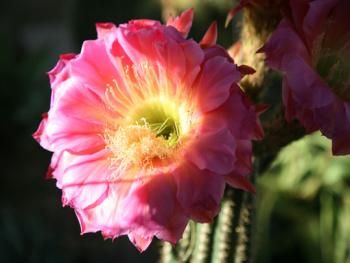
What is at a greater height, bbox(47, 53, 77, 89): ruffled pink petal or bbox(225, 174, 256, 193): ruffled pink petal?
bbox(47, 53, 77, 89): ruffled pink petal

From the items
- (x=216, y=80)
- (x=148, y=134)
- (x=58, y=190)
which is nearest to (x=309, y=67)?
(x=216, y=80)

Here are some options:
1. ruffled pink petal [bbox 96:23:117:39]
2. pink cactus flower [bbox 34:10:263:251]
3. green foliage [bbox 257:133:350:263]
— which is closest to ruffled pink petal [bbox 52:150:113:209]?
pink cactus flower [bbox 34:10:263:251]

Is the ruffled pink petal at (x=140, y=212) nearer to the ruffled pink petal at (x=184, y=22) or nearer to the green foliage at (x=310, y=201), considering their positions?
the ruffled pink petal at (x=184, y=22)

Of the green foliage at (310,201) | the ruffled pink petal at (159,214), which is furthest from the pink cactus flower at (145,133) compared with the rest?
the green foliage at (310,201)

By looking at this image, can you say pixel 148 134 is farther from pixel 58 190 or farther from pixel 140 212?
pixel 58 190

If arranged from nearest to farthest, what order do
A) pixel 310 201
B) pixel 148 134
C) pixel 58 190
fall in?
pixel 148 134
pixel 310 201
pixel 58 190

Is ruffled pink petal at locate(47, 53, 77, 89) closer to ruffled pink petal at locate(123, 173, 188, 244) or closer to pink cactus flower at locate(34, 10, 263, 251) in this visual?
pink cactus flower at locate(34, 10, 263, 251)

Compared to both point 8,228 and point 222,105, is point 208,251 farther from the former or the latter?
point 8,228
